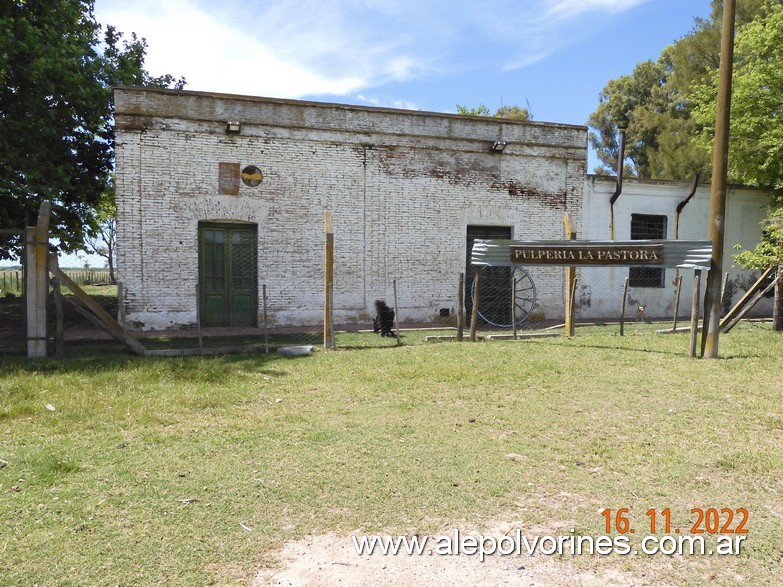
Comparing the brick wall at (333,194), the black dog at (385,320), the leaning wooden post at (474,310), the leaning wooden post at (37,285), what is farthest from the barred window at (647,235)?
the leaning wooden post at (37,285)

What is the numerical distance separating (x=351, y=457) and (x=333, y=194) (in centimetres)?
918

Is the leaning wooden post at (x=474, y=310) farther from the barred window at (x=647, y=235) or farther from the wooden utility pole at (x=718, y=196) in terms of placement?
the barred window at (x=647, y=235)

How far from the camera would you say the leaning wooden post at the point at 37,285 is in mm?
8078

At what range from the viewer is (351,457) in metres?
4.16

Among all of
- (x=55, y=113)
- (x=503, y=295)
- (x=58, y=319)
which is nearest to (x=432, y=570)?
(x=58, y=319)

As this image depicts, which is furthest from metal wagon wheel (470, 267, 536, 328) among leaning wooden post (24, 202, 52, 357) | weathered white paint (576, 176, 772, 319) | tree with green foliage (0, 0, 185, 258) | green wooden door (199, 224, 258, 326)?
tree with green foliage (0, 0, 185, 258)

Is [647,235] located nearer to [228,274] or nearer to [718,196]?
[718,196]

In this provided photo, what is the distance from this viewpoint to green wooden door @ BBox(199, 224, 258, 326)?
11.9m

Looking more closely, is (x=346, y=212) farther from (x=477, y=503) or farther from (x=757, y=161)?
(x=757, y=161)

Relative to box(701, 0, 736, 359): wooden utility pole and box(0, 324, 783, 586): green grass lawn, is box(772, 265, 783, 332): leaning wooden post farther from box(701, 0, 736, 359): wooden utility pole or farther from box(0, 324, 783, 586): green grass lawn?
box(0, 324, 783, 586): green grass lawn

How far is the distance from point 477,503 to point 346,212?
32.7ft

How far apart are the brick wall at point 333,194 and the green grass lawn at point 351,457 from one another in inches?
180

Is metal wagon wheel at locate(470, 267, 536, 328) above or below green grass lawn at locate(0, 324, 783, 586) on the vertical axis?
above

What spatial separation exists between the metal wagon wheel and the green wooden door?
533 centimetres
